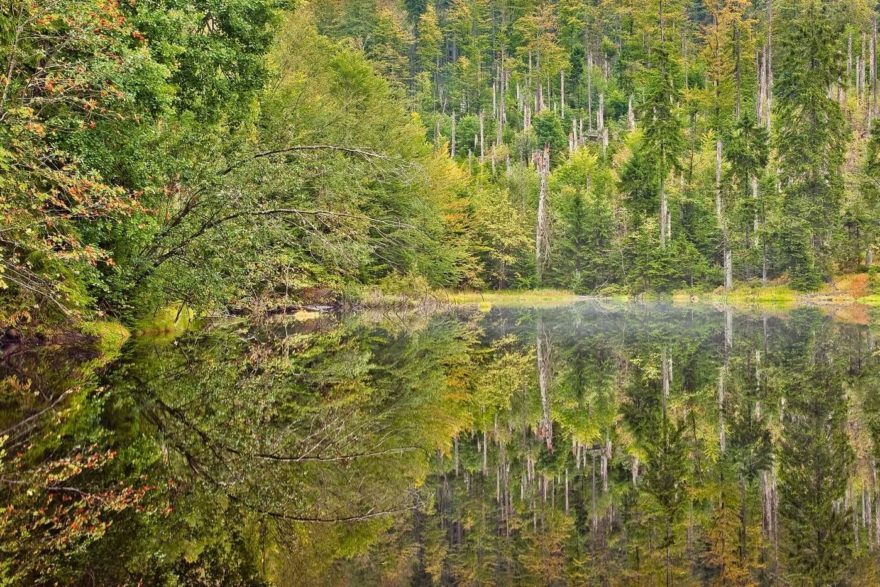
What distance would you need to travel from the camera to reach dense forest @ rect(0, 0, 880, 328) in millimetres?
12188

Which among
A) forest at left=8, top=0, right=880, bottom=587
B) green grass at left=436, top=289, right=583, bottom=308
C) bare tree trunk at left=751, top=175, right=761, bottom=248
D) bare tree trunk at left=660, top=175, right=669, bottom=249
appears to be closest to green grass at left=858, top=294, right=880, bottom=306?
forest at left=8, top=0, right=880, bottom=587

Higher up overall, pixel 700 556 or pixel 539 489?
pixel 700 556

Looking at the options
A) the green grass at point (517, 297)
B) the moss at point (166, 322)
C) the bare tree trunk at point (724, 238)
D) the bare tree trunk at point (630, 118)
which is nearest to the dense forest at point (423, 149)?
the bare tree trunk at point (724, 238)

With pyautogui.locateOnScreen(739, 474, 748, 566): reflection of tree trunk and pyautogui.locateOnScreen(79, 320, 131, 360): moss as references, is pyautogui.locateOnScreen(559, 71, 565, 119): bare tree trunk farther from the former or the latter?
pyautogui.locateOnScreen(739, 474, 748, 566): reflection of tree trunk

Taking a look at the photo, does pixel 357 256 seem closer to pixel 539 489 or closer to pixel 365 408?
pixel 365 408

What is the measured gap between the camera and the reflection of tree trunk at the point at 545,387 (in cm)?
865

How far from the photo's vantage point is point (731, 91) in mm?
60688

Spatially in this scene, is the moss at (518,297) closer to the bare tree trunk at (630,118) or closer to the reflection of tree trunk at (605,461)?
the bare tree trunk at (630,118)

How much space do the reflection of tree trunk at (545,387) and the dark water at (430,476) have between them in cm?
6

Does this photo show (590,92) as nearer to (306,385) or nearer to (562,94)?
(562,94)

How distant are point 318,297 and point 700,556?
30960 mm

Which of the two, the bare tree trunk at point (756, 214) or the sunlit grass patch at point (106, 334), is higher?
the sunlit grass patch at point (106, 334)

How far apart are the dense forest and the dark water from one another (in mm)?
3061

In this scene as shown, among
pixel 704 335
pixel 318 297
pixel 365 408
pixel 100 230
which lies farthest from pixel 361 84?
pixel 365 408
